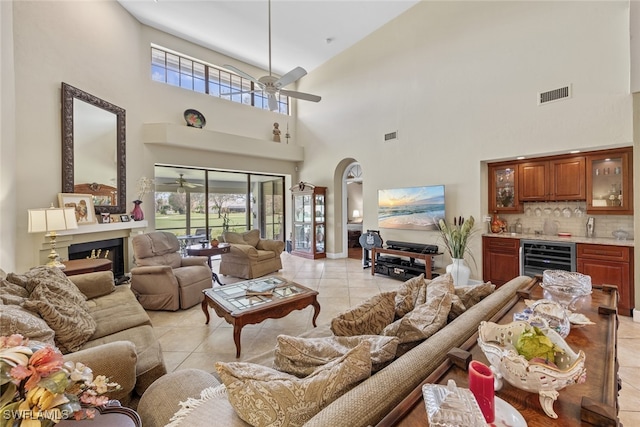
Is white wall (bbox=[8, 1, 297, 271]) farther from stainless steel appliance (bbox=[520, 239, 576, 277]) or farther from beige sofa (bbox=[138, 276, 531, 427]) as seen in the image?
stainless steel appliance (bbox=[520, 239, 576, 277])

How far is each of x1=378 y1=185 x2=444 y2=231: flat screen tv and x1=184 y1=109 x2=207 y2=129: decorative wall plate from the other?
4.60 meters

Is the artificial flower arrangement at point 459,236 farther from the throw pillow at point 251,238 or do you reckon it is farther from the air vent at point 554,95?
the throw pillow at point 251,238

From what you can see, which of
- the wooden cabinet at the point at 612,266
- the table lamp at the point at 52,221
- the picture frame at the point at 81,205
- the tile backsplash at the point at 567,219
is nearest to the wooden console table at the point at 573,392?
the wooden cabinet at the point at 612,266

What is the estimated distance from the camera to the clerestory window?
621 cm

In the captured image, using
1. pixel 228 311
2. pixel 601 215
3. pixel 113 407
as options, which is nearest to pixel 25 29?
pixel 228 311

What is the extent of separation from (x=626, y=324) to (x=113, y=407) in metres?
4.81

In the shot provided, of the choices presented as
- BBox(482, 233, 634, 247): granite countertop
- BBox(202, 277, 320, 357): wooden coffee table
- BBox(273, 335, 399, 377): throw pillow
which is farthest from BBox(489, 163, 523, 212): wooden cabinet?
BBox(273, 335, 399, 377): throw pillow

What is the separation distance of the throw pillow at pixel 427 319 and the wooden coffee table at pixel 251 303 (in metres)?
1.44

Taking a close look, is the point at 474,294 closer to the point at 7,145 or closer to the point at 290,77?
the point at 290,77

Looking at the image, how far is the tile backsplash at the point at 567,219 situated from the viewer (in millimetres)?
3645

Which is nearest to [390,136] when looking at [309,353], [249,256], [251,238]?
[251,238]

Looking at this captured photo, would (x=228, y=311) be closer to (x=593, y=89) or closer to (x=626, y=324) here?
(x=626, y=324)

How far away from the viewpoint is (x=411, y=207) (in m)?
5.39

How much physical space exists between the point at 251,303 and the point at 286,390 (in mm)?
1927
